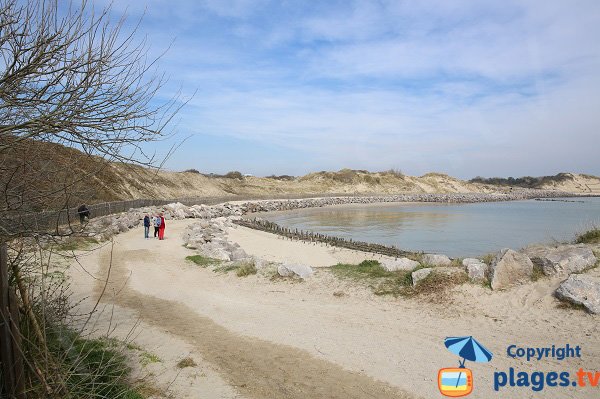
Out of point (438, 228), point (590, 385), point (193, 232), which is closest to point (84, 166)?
point (590, 385)

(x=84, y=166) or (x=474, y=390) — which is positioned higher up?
(x=84, y=166)

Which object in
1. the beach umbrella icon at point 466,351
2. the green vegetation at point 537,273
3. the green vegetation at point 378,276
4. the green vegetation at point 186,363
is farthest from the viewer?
the green vegetation at point 378,276

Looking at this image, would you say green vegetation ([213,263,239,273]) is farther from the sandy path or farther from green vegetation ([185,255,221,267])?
the sandy path

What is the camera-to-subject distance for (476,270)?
32.8 feet

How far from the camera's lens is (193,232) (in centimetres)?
2133

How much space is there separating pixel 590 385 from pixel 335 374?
3.53 meters

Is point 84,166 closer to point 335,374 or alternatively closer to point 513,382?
point 335,374

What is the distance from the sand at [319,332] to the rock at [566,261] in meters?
0.32

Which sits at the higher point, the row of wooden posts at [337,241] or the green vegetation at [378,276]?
the green vegetation at [378,276]

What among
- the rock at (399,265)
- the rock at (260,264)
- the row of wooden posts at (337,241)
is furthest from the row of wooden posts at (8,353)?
the row of wooden posts at (337,241)

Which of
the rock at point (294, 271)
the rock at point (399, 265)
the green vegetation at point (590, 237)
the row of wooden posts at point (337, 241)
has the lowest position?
the row of wooden posts at point (337, 241)

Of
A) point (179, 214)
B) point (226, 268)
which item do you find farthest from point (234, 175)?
point (226, 268)

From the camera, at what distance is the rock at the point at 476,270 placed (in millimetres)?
9809

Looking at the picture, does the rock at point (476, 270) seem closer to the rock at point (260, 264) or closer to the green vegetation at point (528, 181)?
the rock at point (260, 264)
